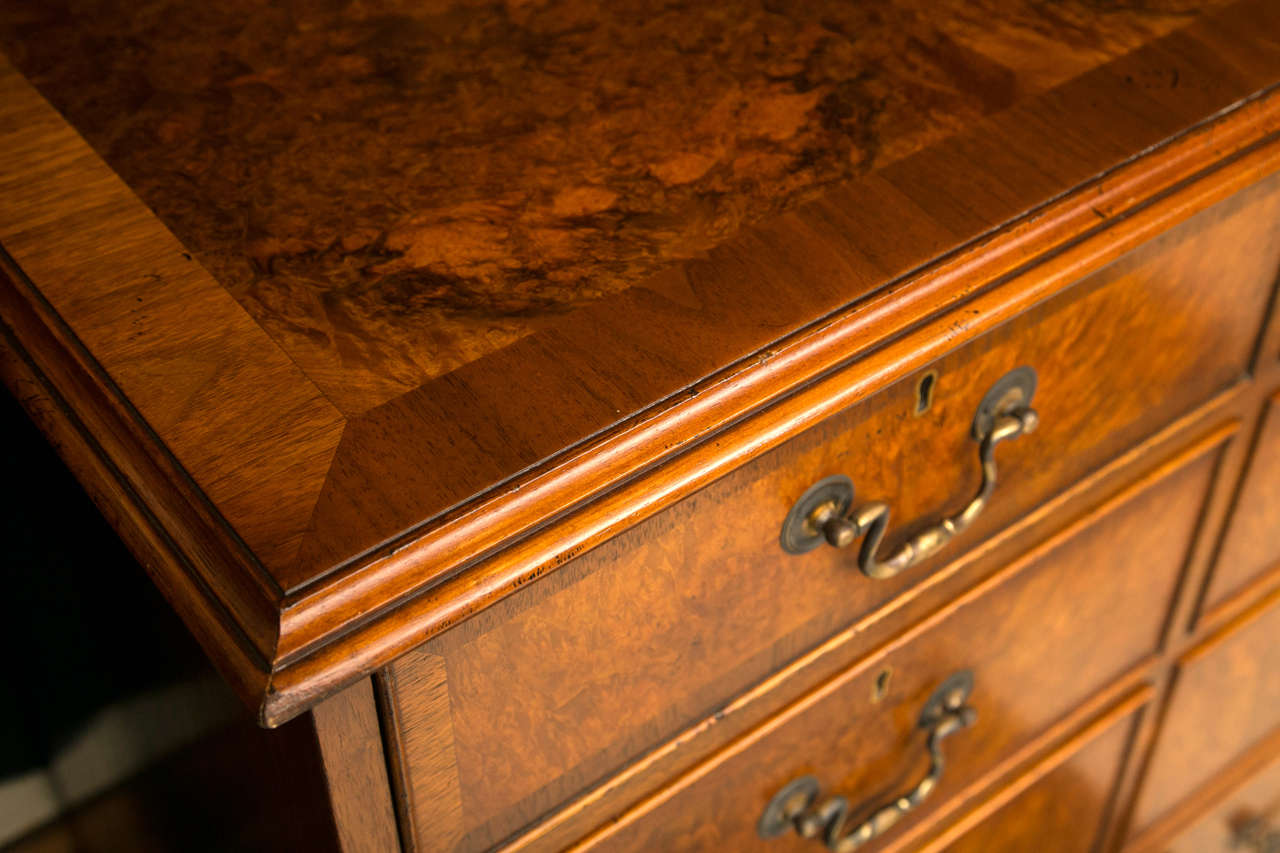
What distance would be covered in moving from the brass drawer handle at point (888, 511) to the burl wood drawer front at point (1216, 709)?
14.7 inches

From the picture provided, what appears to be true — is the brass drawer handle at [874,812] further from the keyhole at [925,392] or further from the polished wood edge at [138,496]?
the polished wood edge at [138,496]

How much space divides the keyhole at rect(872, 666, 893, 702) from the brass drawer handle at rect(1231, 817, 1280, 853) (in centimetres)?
64

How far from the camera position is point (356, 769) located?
0.40 meters

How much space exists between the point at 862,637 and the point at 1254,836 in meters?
0.71

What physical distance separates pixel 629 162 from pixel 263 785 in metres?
0.27

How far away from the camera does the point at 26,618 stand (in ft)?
2.24

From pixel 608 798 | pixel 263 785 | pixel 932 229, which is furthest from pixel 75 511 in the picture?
pixel 932 229

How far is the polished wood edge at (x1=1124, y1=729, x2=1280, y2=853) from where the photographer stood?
96 cm

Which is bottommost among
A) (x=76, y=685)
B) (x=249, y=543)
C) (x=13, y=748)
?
(x=13, y=748)

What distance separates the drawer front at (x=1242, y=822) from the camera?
103cm

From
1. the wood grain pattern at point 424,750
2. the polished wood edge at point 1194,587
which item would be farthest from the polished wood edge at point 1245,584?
the wood grain pattern at point 424,750

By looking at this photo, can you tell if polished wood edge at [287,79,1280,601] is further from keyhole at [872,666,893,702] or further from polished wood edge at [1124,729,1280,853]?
polished wood edge at [1124,729,1280,853]

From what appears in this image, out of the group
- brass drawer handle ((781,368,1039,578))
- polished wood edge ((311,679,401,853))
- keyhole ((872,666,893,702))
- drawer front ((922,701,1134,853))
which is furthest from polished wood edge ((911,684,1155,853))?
polished wood edge ((311,679,401,853))

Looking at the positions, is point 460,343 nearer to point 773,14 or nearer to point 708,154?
point 708,154
